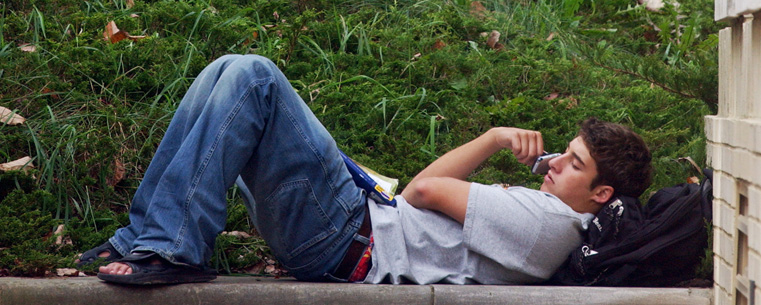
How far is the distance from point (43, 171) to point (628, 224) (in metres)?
2.96

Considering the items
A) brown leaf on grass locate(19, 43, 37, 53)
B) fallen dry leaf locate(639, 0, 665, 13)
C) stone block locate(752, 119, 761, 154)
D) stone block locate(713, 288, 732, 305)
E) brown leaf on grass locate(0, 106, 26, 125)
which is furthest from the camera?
fallen dry leaf locate(639, 0, 665, 13)

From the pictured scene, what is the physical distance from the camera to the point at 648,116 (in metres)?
5.20

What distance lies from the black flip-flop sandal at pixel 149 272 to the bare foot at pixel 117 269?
0.05 ft

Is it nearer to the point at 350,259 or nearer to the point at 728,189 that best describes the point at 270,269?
the point at 350,259

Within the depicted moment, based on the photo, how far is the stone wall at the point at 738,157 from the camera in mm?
2350

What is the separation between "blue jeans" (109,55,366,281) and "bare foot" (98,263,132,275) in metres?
0.09

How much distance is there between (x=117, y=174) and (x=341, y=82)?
1.54 meters

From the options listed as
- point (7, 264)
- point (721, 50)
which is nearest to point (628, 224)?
point (721, 50)

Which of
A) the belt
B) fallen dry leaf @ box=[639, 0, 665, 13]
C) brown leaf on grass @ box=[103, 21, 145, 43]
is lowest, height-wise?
fallen dry leaf @ box=[639, 0, 665, 13]

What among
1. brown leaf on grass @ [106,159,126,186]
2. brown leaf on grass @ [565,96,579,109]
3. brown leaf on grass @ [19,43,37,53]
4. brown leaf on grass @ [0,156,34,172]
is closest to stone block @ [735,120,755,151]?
brown leaf on grass @ [565,96,579,109]

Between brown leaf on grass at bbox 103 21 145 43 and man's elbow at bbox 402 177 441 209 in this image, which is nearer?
man's elbow at bbox 402 177 441 209

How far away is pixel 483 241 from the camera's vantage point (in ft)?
10.8

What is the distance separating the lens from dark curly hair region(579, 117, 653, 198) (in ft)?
11.2

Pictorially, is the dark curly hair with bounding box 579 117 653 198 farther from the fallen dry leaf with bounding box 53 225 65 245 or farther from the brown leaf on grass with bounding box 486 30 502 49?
the brown leaf on grass with bounding box 486 30 502 49
